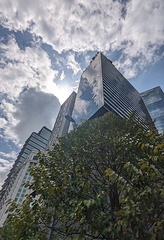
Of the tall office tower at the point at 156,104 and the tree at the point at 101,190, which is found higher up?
the tall office tower at the point at 156,104

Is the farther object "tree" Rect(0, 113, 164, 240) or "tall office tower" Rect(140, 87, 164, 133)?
"tall office tower" Rect(140, 87, 164, 133)

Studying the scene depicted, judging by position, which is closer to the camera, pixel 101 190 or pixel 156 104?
pixel 101 190

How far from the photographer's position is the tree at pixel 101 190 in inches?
127

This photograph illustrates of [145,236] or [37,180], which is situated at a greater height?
[37,180]

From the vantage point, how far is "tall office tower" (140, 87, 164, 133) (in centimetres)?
8476

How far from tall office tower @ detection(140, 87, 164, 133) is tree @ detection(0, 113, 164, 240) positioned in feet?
284

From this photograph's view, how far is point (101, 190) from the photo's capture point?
5.08 m

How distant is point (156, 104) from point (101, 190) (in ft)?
352

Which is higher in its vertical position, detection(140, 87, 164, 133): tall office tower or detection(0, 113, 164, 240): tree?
detection(140, 87, 164, 133): tall office tower

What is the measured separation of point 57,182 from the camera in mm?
5125

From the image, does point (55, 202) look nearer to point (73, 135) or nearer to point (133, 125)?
point (73, 135)

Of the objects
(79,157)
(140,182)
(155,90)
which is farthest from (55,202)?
(155,90)

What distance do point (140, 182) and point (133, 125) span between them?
6.16 meters

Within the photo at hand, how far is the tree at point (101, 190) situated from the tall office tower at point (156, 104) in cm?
8670
